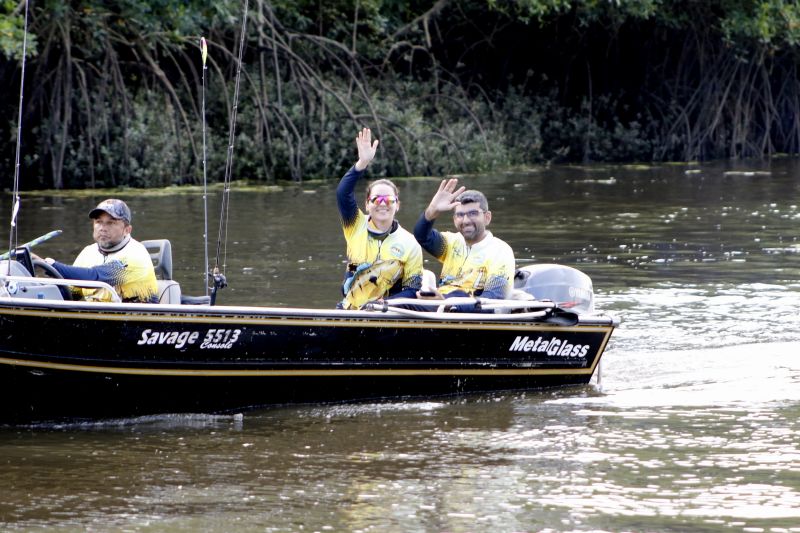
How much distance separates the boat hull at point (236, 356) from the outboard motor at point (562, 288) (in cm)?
42

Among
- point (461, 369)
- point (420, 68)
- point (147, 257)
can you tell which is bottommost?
point (461, 369)

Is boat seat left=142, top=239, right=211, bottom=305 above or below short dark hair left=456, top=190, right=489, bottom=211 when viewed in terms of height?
below

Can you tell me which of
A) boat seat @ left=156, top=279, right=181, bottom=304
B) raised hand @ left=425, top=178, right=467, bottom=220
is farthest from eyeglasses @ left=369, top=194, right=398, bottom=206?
boat seat @ left=156, top=279, right=181, bottom=304

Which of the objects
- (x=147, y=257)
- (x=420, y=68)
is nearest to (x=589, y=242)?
(x=147, y=257)

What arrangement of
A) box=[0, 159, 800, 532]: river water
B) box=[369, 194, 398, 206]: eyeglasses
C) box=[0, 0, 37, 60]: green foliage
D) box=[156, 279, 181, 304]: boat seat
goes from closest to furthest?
box=[0, 159, 800, 532]: river water, box=[156, 279, 181, 304]: boat seat, box=[369, 194, 398, 206]: eyeglasses, box=[0, 0, 37, 60]: green foliage

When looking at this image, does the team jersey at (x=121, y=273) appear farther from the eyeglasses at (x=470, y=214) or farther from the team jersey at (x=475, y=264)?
the eyeglasses at (x=470, y=214)

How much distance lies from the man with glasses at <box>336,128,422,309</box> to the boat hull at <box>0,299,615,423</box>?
0.51m

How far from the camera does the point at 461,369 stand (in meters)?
9.03

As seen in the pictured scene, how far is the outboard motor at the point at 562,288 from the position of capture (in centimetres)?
977

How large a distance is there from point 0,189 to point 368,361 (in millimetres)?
15296

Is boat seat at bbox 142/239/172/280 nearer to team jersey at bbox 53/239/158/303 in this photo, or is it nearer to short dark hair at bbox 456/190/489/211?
team jersey at bbox 53/239/158/303

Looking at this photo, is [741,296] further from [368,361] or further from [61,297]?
[61,297]

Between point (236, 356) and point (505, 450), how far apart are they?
154 cm

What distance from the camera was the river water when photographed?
6398 millimetres
